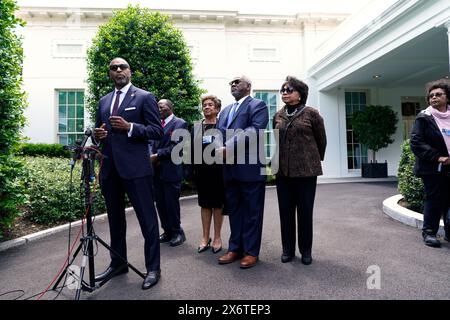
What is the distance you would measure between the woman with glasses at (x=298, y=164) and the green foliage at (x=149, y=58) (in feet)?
19.9

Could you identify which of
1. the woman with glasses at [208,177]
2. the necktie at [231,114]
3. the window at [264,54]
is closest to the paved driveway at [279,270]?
the woman with glasses at [208,177]

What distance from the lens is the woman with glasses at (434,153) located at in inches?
131

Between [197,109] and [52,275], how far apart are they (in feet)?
23.3

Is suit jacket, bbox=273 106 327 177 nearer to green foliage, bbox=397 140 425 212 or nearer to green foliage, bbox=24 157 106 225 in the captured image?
green foliage, bbox=397 140 425 212

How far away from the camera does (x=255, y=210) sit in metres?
2.98

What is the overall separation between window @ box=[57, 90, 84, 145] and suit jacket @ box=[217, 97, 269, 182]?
36.0 feet

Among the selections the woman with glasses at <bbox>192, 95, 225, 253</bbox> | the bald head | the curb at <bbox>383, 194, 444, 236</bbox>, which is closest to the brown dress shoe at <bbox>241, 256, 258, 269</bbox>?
the woman with glasses at <bbox>192, 95, 225, 253</bbox>

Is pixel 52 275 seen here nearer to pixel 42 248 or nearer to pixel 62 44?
pixel 42 248

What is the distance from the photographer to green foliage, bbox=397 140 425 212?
4868 millimetres

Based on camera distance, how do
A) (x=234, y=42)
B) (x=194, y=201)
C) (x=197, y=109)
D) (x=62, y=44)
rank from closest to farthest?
(x=194, y=201) → (x=197, y=109) → (x=62, y=44) → (x=234, y=42)

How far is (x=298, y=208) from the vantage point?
10.1 ft

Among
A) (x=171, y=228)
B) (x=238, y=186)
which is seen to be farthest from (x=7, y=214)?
(x=238, y=186)

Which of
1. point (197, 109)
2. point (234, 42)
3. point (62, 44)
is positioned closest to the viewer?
point (197, 109)

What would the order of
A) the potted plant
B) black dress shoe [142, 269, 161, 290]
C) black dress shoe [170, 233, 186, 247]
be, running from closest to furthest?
1. black dress shoe [142, 269, 161, 290]
2. black dress shoe [170, 233, 186, 247]
3. the potted plant
